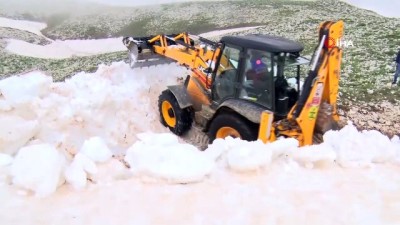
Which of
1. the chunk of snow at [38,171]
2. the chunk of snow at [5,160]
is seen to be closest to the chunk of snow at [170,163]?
the chunk of snow at [38,171]

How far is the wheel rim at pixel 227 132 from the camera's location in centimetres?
822

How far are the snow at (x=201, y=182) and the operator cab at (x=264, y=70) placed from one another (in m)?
1.77

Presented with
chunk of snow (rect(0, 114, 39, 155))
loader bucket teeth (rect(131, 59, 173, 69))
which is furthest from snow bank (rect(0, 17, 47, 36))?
chunk of snow (rect(0, 114, 39, 155))

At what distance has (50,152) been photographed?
4.96 meters

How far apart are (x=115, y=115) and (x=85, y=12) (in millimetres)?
58288

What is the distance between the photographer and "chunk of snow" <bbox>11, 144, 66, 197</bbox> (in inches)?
187

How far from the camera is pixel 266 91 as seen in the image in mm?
7918

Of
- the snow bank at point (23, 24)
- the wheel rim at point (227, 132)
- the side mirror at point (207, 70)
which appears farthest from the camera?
the snow bank at point (23, 24)

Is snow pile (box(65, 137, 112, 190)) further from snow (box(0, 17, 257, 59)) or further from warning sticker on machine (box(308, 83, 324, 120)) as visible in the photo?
snow (box(0, 17, 257, 59))

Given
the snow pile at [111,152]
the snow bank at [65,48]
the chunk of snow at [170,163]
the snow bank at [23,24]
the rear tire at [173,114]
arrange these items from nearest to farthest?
1. the snow pile at [111,152]
2. the chunk of snow at [170,163]
3. the rear tire at [173,114]
4. the snow bank at [65,48]
5. the snow bank at [23,24]

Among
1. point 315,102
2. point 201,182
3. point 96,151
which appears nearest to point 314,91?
point 315,102

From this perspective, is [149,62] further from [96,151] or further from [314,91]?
[96,151]

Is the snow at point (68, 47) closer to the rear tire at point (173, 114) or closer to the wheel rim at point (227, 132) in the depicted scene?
the rear tire at point (173, 114)

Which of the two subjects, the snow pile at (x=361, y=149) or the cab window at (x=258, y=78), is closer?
the snow pile at (x=361, y=149)
